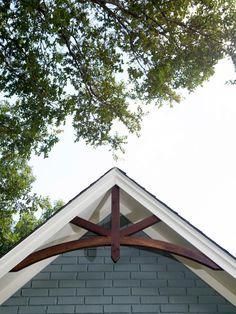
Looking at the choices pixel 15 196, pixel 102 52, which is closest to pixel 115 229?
pixel 102 52

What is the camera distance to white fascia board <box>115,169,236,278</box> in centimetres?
550

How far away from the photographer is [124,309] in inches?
236

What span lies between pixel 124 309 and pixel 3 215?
1430 centimetres

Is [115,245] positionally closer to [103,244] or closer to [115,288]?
[103,244]

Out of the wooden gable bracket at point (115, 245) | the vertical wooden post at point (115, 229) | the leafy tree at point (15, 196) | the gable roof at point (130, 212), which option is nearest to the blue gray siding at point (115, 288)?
the gable roof at point (130, 212)

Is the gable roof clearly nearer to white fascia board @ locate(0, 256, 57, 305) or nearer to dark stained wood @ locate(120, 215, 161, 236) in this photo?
white fascia board @ locate(0, 256, 57, 305)

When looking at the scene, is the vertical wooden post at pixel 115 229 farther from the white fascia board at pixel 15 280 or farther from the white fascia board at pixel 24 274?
the white fascia board at pixel 15 280

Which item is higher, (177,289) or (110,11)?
(110,11)

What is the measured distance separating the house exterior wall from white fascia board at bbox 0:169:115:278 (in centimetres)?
103

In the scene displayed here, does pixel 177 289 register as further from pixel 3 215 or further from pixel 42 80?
pixel 3 215

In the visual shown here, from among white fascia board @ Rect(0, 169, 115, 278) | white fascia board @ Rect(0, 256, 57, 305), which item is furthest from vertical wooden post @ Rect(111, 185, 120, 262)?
white fascia board @ Rect(0, 256, 57, 305)

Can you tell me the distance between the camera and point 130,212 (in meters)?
6.88

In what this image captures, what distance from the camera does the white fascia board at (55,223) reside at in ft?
17.6

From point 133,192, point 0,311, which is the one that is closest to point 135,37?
point 133,192
